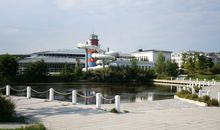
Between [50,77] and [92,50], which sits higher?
[92,50]

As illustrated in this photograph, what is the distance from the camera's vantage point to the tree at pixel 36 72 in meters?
66.1

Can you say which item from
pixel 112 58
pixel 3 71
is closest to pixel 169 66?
Answer: pixel 112 58

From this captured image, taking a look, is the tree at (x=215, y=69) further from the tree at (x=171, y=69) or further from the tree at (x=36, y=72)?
the tree at (x=36, y=72)

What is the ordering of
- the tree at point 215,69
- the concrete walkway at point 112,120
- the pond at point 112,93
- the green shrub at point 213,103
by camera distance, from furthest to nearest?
the tree at point 215,69 < the pond at point 112,93 < the green shrub at point 213,103 < the concrete walkway at point 112,120

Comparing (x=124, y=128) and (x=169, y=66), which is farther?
(x=169, y=66)

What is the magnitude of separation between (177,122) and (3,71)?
178 feet

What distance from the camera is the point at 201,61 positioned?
8631 cm

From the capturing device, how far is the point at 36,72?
67.0 m

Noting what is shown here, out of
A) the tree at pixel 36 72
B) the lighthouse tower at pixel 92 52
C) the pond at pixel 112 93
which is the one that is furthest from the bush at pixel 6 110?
the lighthouse tower at pixel 92 52

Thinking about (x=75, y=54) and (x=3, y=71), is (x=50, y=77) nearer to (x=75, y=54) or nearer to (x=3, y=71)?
(x=3, y=71)

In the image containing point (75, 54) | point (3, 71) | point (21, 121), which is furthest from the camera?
point (75, 54)

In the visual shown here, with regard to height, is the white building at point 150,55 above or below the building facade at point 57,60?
above

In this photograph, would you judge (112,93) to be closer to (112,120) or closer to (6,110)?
(112,120)

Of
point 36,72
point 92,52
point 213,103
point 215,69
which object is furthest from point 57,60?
point 213,103
